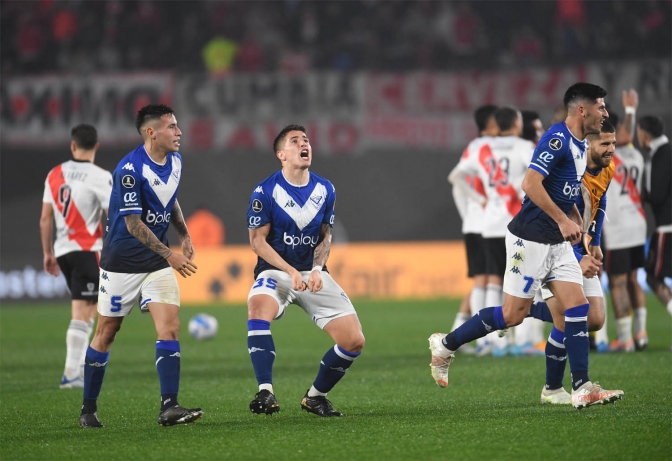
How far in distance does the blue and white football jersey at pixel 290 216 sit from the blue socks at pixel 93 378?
116 centimetres

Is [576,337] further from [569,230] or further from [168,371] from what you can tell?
[168,371]

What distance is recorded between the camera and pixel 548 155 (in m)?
6.52

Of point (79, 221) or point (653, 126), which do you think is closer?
point (79, 221)

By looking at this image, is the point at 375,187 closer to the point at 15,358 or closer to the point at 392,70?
the point at 392,70

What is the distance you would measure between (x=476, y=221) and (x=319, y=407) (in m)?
Answer: 4.53

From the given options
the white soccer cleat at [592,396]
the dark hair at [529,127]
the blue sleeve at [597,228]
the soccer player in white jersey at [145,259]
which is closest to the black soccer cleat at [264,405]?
the soccer player in white jersey at [145,259]

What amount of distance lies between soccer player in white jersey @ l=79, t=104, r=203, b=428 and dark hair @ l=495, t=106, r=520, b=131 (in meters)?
4.49

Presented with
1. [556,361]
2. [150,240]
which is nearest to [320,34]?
[556,361]

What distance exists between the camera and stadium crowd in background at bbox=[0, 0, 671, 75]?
2214cm

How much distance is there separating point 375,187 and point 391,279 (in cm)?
266

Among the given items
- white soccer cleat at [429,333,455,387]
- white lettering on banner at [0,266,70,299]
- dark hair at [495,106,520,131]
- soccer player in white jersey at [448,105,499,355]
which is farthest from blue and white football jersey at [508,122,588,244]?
white lettering on banner at [0,266,70,299]

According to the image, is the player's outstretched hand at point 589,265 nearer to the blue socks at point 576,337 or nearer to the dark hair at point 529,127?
the blue socks at point 576,337

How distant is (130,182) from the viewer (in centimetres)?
635

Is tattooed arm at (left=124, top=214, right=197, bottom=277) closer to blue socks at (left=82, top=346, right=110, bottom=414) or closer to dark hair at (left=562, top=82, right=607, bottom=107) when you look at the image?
blue socks at (left=82, top=346, right=110, bottom=414)
